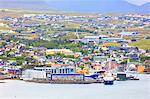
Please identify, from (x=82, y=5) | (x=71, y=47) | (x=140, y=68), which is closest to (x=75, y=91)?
(x=140, y=68)

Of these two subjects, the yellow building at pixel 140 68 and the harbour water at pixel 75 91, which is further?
the yellow building at pixel 140 68

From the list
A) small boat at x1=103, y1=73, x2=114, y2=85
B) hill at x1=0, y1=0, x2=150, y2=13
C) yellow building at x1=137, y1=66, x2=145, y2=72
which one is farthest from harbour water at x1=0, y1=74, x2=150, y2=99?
hill at x1=0, y1=0, x2=150, y2=13

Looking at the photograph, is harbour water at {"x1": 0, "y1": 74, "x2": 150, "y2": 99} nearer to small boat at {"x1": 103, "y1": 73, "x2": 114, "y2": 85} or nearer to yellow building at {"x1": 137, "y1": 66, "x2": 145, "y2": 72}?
small boat at {"x1": 103, "y1": 73, "x2": 114, "y2": 85}

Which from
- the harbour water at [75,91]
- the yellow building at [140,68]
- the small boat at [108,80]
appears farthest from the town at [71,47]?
the harbour water at [75,91]

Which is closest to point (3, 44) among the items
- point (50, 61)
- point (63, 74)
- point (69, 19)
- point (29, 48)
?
point (29, 48)

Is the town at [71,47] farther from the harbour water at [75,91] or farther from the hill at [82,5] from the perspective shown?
the hill at [82,5]

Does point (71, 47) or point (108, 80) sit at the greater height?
point (108, 80)

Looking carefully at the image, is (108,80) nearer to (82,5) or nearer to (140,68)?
(140,68)
